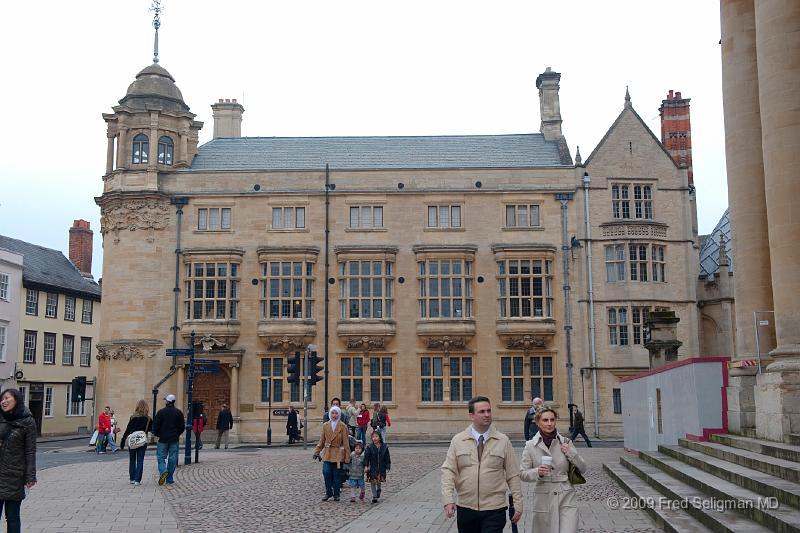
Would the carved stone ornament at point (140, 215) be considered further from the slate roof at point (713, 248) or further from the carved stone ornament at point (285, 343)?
the slate roof at point (713, 248)

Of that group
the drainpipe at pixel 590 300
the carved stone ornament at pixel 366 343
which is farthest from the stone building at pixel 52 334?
the drainpipe at pixel 590 300

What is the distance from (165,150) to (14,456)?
109 feet

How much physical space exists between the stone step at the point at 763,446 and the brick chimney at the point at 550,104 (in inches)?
1168

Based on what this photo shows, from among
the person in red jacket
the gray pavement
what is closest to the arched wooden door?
the person in red jacket

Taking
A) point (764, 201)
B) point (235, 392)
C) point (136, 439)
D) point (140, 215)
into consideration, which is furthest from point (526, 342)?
point (136, 439)

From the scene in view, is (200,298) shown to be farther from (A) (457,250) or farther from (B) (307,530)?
(B) (307,530)

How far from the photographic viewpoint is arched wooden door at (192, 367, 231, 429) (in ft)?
127

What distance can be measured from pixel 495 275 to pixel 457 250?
6.83 feet

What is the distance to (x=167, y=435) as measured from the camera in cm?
1859

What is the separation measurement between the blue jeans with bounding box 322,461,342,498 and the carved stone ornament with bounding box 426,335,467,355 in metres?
22.4

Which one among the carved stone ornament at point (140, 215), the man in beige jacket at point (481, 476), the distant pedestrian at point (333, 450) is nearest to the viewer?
the man in beige jacket at point (481, 476)

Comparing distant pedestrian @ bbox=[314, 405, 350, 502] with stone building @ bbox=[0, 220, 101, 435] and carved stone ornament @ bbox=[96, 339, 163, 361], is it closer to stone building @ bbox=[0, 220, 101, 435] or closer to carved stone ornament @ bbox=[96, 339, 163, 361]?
carved stone ornament @ bbox=[96, 339, 163, 361]

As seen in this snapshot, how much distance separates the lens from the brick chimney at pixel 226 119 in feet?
153

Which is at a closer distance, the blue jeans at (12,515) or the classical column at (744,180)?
the blue jeans at (12,515)
